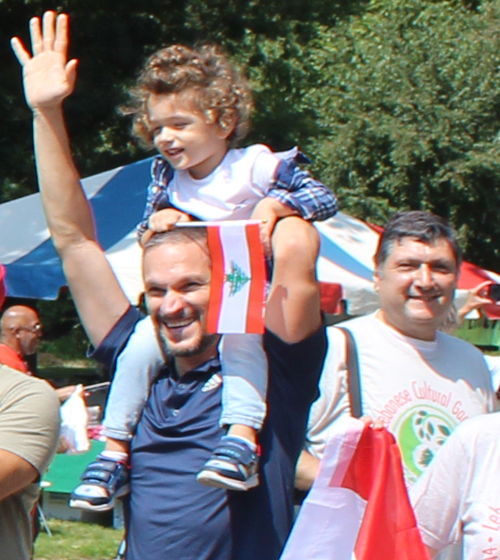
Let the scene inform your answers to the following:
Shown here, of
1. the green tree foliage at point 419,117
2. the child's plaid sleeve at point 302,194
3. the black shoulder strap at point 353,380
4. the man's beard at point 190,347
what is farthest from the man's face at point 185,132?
the green tree foliage at point 419,117

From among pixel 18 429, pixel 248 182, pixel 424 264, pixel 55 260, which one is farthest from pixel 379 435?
pixel 55 260

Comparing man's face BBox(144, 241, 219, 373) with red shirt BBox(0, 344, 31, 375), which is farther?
red shirt BBox(0, 344, 31, 375)

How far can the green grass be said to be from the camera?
7.82 metres

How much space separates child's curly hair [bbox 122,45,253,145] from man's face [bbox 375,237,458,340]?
881 mm

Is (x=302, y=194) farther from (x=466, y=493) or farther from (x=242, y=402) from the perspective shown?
(x=466, y=493)

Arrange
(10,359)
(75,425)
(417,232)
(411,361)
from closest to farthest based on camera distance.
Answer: (411,361), (417,232), (10,359), (75,425)

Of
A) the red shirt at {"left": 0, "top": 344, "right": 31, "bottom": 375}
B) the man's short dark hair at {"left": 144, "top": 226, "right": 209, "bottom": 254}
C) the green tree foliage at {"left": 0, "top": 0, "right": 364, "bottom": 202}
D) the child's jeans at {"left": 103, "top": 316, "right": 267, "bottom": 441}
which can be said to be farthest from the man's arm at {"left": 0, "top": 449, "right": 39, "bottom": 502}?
the green tree foliage at {"left": 0, "top": 0, "right": 364, "bottom": 202}

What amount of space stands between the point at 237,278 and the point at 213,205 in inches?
20.6

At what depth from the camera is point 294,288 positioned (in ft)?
7.75

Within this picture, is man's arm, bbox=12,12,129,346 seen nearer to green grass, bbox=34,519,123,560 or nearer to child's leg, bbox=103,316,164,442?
child's leg, bbox=103,316,164,442

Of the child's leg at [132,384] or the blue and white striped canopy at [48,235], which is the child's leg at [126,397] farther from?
the blue and white striped canopy at [48,235]

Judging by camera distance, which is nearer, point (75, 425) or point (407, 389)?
point (407, 389)

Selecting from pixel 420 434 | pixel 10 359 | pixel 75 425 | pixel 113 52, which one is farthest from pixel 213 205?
pixel 113 52

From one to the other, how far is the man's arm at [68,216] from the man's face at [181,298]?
0.12 metres
